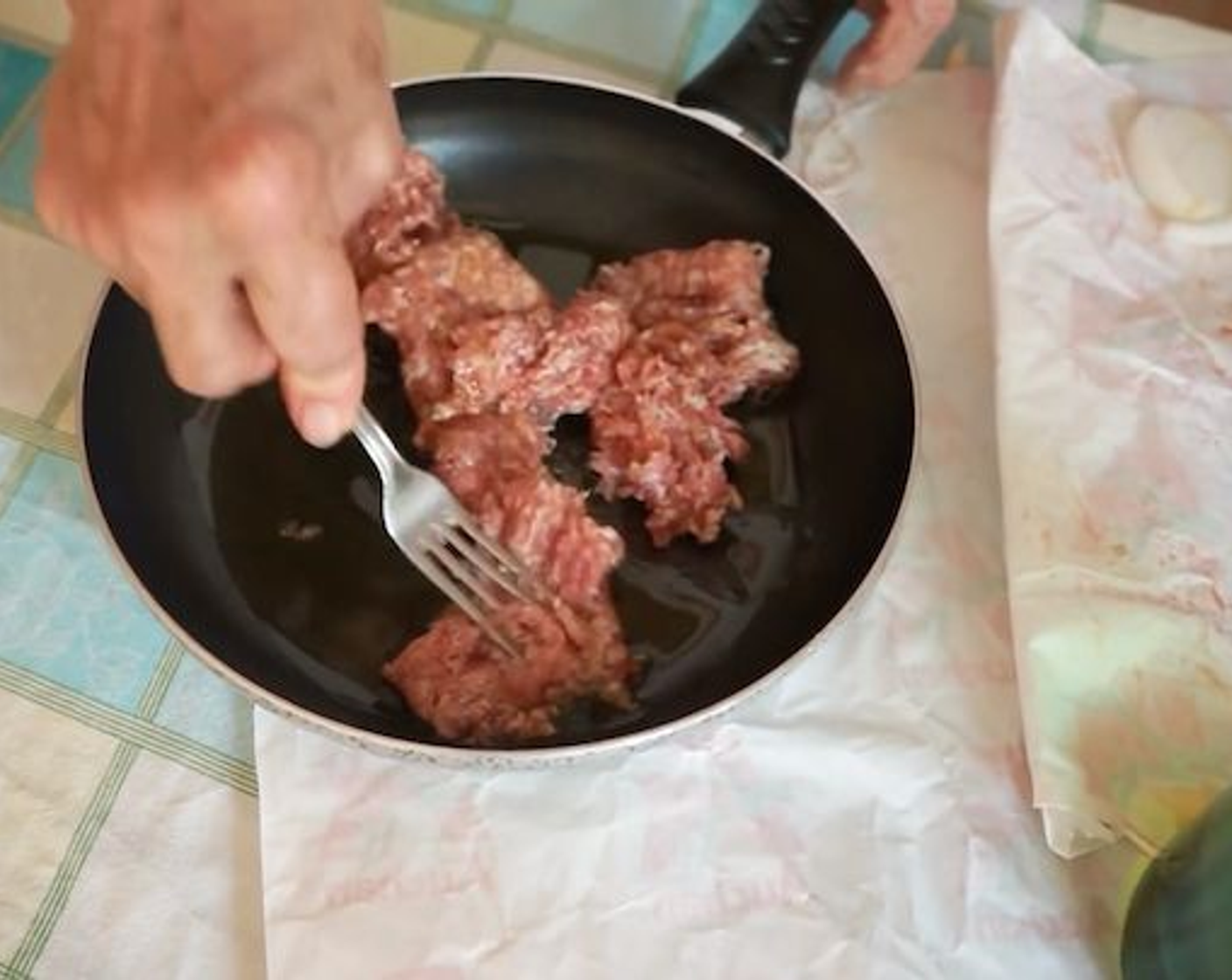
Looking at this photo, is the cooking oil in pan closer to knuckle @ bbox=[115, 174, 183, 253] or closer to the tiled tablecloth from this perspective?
the tiled tablecloth

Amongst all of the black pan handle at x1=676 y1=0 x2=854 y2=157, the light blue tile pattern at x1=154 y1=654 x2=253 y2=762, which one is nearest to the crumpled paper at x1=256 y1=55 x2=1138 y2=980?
the light blue tile pattern at x1=154 y1=654 x2=253 y2=762

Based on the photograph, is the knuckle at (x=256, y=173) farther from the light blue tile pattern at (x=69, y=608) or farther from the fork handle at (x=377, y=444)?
the light blue tile pattern at (x=69, y=608)

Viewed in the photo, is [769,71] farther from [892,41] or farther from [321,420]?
[321,420]

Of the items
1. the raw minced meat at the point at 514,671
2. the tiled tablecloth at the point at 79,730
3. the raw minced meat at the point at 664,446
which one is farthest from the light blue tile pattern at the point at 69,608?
the raw minced meat at the point at 664,446

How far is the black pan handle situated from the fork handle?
276 millimetres

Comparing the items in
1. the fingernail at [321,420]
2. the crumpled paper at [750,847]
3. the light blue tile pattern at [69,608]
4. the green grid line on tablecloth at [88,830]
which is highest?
the fingernail at [321,420]

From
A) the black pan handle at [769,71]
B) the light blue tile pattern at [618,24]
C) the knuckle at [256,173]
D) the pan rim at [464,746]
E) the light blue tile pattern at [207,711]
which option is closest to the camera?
the knuckle at [256,173]

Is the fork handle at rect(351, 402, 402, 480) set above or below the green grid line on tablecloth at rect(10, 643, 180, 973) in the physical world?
above

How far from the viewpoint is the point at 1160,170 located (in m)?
0.92

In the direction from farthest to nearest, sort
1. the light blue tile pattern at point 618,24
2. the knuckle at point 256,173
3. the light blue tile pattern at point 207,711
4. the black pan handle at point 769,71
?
1. the light blue tile pattern at point 618,24
2. the black pan handle at point 769,71
3. the light blue tile pattern at point 207,711
4. the knuckle at point 256,173

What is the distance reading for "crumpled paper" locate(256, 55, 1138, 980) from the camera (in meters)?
0.71

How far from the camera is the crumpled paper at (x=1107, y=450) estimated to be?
2.51ft

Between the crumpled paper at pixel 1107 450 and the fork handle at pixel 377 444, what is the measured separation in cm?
30

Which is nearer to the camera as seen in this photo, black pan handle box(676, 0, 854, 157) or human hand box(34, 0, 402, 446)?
human hand box(34, 0, 402, 446)
